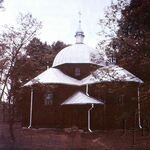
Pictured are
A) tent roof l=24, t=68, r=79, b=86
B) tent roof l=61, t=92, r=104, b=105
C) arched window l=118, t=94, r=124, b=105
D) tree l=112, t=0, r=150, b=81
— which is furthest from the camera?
tent roof l=24, t=68, r=79, b=86

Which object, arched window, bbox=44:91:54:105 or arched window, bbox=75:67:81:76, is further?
arched window, bbox=75:67:81:76

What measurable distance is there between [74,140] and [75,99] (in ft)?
25.4

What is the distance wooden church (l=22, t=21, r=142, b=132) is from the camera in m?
35.5

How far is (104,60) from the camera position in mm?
26672

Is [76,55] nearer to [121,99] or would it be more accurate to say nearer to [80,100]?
[80,100]

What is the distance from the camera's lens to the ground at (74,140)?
25.6 m

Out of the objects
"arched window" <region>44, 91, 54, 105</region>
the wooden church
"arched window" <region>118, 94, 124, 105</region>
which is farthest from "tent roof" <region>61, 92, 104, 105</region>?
"arched window" <region>118, 94, 124, 105</region>

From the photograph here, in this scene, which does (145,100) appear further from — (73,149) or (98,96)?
(98,96)

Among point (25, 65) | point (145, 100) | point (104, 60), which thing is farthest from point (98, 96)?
point (145, 100)

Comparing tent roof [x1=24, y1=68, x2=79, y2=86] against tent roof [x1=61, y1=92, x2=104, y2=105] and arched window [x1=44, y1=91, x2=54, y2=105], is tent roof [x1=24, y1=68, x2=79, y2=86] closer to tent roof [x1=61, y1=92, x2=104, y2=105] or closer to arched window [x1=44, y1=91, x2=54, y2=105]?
arched window [x1=44, y1=91, x2=54, y2=105]

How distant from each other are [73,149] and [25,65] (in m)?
12.0

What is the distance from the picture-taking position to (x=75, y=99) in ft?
120

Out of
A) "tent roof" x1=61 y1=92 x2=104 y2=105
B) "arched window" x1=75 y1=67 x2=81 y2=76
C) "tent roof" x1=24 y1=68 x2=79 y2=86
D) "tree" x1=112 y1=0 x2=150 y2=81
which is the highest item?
"tree" x1=112 y1=0 x2=150 y2=81

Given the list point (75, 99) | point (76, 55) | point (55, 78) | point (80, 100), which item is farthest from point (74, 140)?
point (76, 55)
